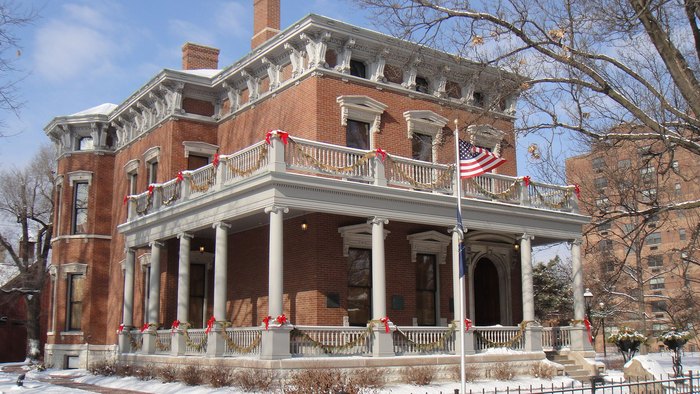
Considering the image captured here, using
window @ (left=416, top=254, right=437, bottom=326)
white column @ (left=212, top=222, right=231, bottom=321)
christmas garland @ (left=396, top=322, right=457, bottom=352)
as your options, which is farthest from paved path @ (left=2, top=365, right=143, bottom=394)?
window @ (left=416, top=254, right=437, bottom=326)

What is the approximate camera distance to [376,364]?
1928 cm

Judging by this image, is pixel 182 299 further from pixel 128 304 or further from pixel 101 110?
pixel 101 110

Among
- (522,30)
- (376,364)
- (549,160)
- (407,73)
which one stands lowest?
(376,364)

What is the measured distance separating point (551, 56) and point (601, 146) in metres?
2.94

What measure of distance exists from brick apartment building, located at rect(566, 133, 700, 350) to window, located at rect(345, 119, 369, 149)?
684 cm

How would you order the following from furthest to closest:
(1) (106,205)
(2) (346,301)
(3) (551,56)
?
1. (1) (106,205)
2. (2) (346,301)
3. (3) (551,56)

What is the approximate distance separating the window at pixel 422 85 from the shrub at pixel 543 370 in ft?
33.2

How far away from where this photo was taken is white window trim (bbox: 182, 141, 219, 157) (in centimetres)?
2811

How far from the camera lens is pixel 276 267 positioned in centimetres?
1875

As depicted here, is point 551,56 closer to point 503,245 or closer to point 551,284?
point 503,245

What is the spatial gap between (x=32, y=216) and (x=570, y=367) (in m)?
33.6

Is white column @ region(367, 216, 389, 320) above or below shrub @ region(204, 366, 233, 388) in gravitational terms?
above

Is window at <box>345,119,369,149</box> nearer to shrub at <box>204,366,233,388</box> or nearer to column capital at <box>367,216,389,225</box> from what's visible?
column capital at <box>367,216,389,225</box>

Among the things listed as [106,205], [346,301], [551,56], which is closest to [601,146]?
[551,56]
